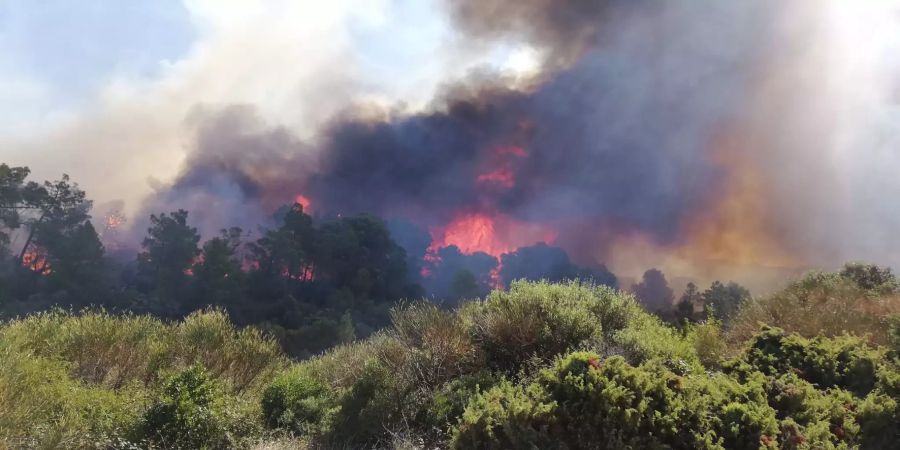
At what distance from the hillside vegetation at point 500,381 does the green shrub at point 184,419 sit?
27 millimetres

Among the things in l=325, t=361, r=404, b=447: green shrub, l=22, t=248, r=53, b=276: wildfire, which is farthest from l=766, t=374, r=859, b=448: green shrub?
l=22, t=248, r=53, b=276: wildfire

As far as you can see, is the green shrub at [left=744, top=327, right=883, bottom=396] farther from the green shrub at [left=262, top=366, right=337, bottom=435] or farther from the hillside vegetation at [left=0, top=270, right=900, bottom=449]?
the green shrub at [left=262, top=366, right=337, bottom=435]

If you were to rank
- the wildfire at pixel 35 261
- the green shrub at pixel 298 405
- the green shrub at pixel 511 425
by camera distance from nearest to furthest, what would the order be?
the green shrub at pixel 511 425
the green shrub at pixel 298 405
the wildfire at pixel 35 261

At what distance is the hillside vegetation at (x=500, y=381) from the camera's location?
5.82 metres

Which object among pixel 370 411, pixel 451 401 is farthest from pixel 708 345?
pixel 370 411

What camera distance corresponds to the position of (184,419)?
9.71 meters

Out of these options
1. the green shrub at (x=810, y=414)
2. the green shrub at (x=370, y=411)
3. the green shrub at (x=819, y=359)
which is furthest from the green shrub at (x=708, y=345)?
the green shrub at (x=370, y=411)

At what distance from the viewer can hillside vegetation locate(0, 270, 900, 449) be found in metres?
5.82

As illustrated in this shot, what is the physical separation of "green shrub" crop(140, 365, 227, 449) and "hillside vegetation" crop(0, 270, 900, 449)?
0.09 feet

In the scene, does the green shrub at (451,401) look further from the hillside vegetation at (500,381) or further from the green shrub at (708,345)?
the green shrub at (708,345)

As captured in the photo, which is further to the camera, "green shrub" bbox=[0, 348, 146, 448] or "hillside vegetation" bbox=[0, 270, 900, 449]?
"green shrub" bbox=[0, 348, 146, 448]

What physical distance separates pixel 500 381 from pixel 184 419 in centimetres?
613

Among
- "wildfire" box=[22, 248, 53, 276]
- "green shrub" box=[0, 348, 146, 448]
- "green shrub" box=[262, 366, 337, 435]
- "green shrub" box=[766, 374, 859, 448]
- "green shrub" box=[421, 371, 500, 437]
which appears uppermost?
"wildfire" box=[22, 248, 53, 276]

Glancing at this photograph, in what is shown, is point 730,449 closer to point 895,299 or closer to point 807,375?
point 807,375
